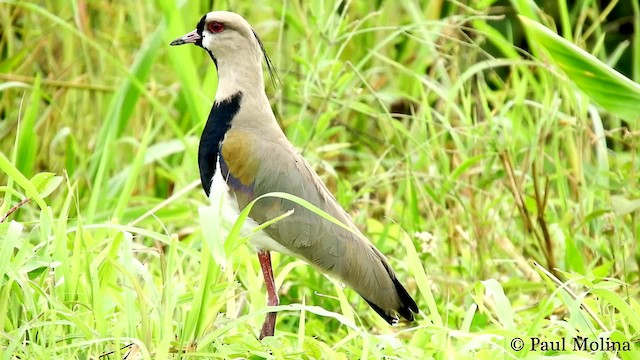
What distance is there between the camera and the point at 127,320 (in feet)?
8.86

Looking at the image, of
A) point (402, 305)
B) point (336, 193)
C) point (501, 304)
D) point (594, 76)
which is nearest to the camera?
point (501, 304)

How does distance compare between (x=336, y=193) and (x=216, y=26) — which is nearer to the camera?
(x=216, y=26)

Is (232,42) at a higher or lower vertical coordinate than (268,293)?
higher

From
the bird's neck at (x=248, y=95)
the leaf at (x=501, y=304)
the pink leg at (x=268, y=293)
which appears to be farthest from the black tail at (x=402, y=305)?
the bird's neck at (x=248, y=95)

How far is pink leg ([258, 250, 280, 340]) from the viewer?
3201mm

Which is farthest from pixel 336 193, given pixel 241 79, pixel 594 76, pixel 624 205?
pixel 594 76

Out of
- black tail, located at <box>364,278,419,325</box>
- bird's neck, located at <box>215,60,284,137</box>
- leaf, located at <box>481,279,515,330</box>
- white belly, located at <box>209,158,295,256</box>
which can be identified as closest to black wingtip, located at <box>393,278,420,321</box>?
black tail, located at <box>364,278,419,325</box>

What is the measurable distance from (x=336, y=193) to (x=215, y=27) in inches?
57.2

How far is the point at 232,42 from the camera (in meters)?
3.46

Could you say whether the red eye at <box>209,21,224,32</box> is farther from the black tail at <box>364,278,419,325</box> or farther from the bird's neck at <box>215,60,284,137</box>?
the black tail at <box>364,278,419,325</box>

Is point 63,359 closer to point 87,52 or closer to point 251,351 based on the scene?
point 251,351

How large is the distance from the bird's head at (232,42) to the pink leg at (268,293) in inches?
24.4

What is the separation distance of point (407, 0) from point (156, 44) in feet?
4.39

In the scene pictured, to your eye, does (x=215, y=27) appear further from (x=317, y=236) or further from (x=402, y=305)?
(x=402, y=305)
